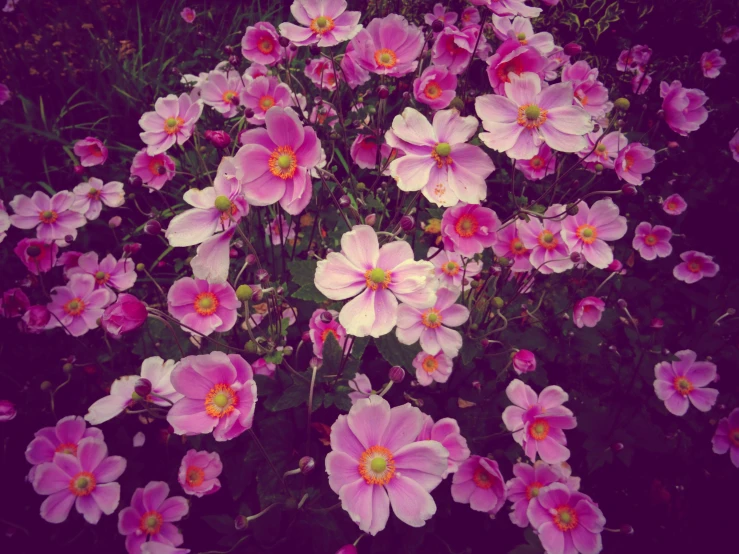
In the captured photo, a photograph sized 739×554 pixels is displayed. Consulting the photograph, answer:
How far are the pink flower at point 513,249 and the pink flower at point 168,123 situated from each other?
1.31m

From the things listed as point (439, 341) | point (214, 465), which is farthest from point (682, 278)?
point (214, 465)

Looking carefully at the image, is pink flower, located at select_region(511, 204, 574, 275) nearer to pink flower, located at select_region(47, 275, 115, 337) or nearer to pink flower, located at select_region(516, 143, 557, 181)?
pink flower, located at select_region(516, 143, 557, 181)

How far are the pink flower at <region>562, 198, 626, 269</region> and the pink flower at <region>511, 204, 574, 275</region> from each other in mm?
45

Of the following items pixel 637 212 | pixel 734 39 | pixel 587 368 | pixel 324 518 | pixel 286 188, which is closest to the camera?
pixel 286 188

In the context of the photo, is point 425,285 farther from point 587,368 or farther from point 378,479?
point 587,368

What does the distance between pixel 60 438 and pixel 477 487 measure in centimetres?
149

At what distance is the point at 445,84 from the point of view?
1430 millimetres

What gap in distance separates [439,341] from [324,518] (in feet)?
2.16

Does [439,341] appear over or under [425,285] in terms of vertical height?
under

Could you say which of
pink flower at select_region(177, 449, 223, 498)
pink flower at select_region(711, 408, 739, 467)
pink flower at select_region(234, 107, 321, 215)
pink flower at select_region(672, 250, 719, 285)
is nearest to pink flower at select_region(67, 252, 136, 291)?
pink flower at select_region(177, 449, 223, 498)

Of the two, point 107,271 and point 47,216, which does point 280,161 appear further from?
point 47,216

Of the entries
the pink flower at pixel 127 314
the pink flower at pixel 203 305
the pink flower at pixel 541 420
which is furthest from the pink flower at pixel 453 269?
the pink flower at pixel 127 314

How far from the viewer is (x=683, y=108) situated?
196 cm

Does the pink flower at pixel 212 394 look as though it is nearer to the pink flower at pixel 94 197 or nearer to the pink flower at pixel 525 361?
the pink flower at pixel 525 361
